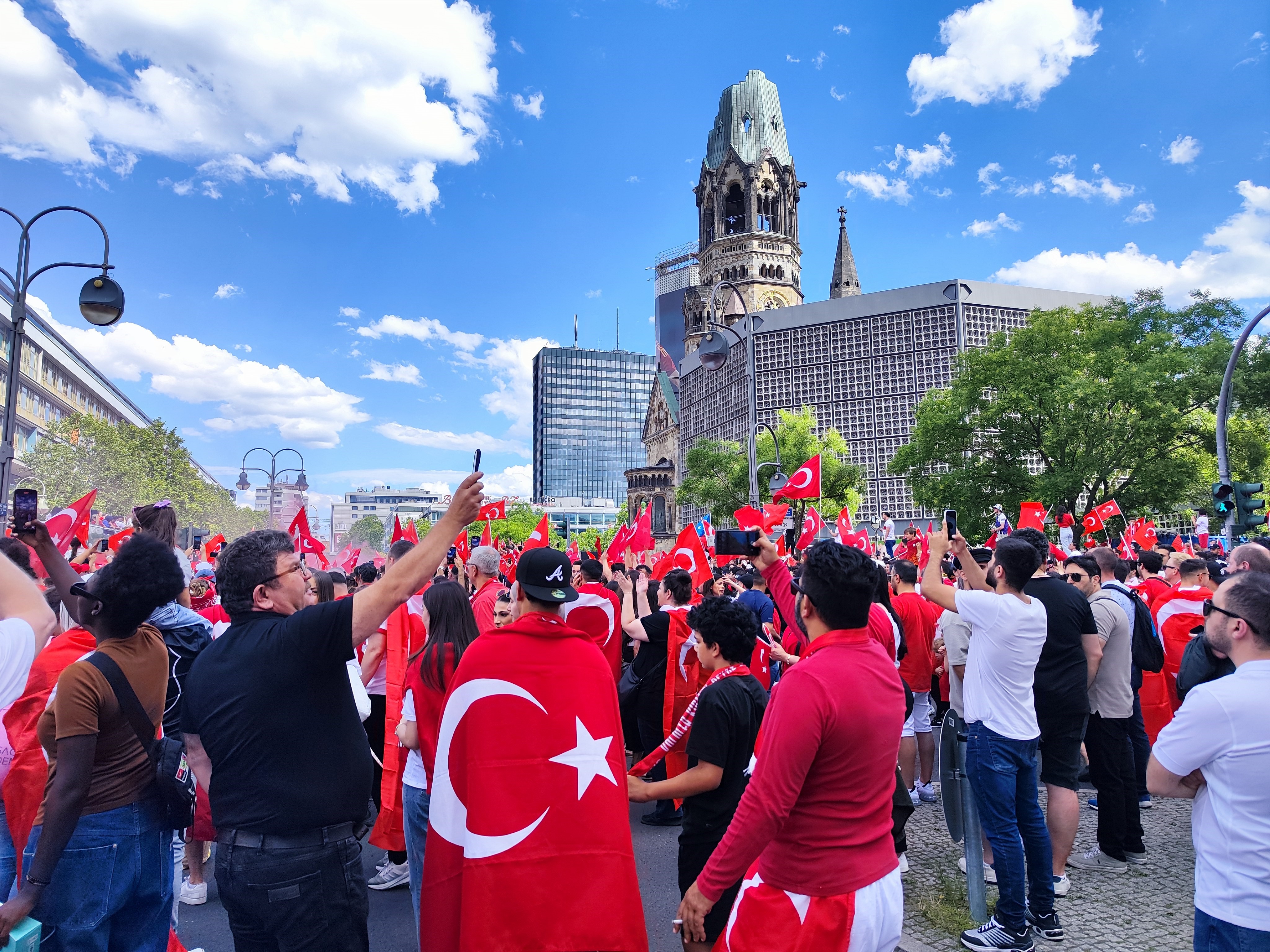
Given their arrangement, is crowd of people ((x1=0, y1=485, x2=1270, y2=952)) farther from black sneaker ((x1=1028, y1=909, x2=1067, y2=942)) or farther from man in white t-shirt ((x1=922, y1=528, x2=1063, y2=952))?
black sneaker ((x1=1028, y1=909, x2=1067, y2=942))

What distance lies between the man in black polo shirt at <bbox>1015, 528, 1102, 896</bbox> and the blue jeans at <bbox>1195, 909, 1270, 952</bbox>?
234cm

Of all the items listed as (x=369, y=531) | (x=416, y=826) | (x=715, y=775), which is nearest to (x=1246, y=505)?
(x=715, y=775)

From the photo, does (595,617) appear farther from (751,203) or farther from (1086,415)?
(751,203)

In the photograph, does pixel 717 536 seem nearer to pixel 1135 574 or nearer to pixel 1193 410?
pixel 1135 574

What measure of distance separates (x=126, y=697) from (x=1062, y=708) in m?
4.90

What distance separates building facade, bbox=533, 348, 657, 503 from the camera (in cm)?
14350

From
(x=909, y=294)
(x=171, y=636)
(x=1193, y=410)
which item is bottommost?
(x=171, y=636)

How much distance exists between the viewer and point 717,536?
4.18m

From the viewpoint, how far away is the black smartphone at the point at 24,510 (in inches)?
140

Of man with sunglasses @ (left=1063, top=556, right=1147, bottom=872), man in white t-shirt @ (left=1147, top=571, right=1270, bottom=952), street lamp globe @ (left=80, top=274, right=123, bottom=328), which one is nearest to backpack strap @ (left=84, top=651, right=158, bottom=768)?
man in white t-shirt @ (left=1147, top=571, right=1270, bottom=952)

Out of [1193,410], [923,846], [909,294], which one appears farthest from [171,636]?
[909,294]

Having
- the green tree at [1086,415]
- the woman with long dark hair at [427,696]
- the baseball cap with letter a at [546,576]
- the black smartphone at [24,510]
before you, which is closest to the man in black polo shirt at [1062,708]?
the baseball cap with letter a at [546,576]

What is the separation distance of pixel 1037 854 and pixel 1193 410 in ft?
111

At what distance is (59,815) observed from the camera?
265cm
